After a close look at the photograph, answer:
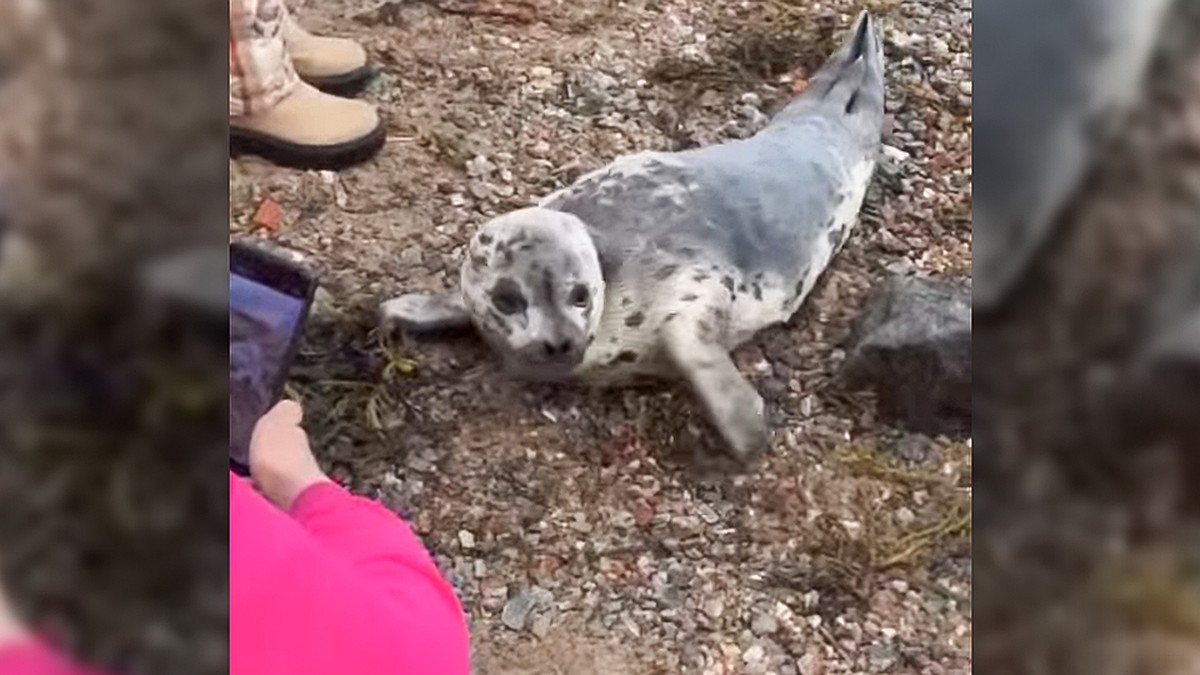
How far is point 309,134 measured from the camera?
2145 millimetres

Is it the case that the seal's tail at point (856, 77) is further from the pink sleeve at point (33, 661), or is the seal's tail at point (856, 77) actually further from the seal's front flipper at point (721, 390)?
the pink sleeve at point (33, 661)

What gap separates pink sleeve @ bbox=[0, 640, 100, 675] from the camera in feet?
0.99

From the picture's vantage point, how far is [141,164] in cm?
30

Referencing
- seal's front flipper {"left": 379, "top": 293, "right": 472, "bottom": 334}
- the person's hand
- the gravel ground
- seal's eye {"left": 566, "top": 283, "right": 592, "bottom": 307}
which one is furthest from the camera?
seal's front flipper {"left": 379, "top": 293, "right": 472, "bottom": 334}

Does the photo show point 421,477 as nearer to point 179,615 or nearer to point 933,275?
point 933,275

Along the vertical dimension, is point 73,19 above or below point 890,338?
above

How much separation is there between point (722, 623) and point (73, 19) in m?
1.40

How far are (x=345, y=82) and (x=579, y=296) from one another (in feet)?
2.40

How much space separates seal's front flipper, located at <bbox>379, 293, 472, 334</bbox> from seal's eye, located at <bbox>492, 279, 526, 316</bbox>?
0.12 metres

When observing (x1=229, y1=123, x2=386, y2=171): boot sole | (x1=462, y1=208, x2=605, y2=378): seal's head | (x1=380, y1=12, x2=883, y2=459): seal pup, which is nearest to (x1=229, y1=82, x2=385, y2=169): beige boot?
(x1=229, y1=123, x2=386, y2=171): boot sole

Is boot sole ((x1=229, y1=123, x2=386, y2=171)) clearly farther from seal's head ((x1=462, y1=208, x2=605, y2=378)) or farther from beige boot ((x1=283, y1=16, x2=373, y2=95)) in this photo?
seal's head ((x1=462, y1=208, x2=605, y2=378))

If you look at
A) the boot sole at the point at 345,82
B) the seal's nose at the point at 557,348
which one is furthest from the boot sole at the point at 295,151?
the seal's nose at the point at 557,348

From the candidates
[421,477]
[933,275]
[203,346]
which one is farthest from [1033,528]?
[933,275]

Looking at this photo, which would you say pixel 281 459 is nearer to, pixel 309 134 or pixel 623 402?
pixel 623 402
